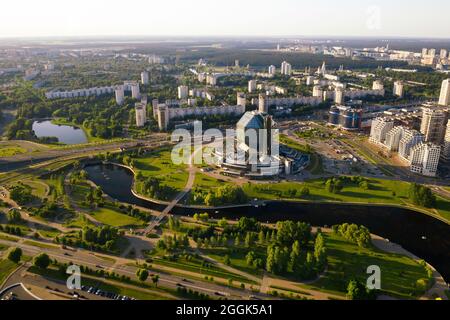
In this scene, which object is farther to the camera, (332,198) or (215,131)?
(215,131)

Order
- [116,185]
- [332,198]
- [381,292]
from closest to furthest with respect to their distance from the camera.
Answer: [381,292]
[332,198]
[116,185]

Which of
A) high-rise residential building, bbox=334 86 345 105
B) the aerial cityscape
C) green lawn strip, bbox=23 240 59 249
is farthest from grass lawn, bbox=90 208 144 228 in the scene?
high-rise residential building, bbox=334 86 345 105

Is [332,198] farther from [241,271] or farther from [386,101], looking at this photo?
[386,101]

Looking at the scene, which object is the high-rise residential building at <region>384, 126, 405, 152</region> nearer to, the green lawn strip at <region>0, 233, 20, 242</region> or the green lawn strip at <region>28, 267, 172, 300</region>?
the green lawn strip at <region>28, 267, 172, 300</region>

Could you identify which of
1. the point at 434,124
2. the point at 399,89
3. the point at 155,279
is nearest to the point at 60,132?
the point at 155,279

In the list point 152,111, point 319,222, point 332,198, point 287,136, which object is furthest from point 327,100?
point 319,222

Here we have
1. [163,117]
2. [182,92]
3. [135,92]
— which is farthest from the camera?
[182,92]

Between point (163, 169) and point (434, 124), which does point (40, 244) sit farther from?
point (434, 124)
